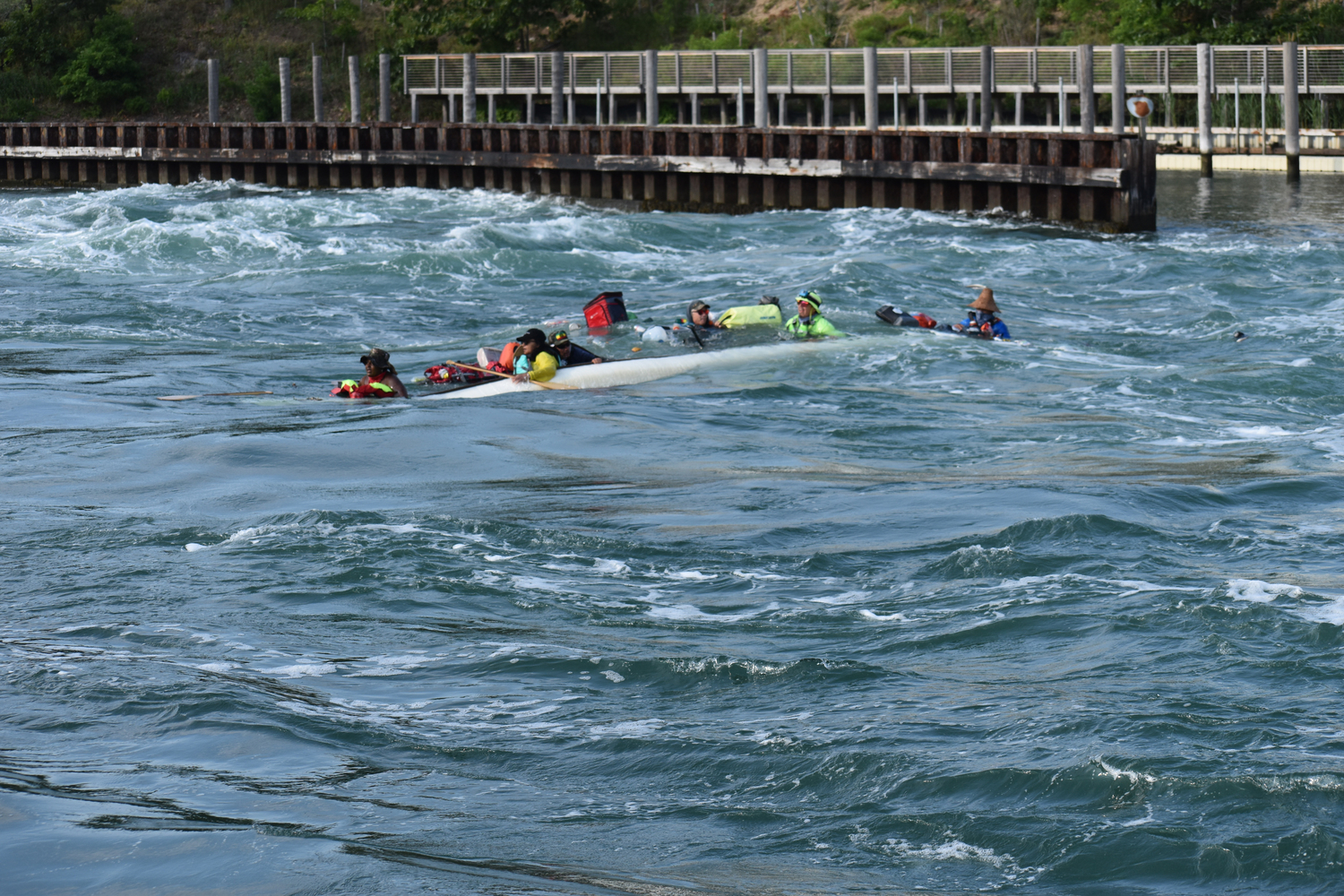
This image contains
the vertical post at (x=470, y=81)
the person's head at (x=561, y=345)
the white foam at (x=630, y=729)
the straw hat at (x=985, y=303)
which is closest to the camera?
the white foam at (x=630, y=729)

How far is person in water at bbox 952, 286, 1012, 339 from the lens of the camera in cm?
1891

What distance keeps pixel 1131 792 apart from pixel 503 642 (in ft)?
11.3

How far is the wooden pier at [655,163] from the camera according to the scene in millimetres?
29734

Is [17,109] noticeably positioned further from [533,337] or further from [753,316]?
[533,337]

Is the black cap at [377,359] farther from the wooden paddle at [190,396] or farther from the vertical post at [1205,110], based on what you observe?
the vertical post at [1205,110]

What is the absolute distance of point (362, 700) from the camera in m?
7.66

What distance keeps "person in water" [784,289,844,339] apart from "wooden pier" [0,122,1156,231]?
38.1ft

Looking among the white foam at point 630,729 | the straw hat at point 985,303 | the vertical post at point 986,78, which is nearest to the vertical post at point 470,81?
the vertical post at point 986,78

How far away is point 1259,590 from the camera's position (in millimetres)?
8945

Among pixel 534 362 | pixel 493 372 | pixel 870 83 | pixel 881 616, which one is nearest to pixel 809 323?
pixel 534 362

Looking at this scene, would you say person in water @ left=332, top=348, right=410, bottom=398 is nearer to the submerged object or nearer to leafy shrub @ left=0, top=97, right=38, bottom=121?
the submerged object

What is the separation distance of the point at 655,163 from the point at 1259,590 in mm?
27815

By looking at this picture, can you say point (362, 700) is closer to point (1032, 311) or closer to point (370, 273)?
point (1032, 311)

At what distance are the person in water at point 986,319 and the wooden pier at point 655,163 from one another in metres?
10.8
